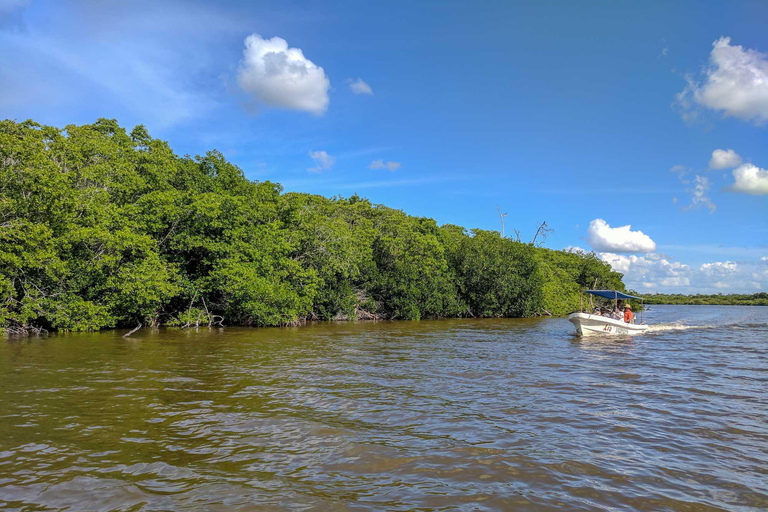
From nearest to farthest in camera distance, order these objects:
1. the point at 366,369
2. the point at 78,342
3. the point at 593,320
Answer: the point at 366,369, the point at 78,342, the point at 593,320

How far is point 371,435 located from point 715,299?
521 feet

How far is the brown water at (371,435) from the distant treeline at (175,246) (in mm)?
7537

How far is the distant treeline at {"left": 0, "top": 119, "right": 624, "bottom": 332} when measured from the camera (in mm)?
20094

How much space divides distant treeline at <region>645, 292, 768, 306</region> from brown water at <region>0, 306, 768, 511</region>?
128 metres

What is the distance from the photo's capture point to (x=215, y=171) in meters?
31.2

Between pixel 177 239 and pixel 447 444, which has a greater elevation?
pixel 177 239

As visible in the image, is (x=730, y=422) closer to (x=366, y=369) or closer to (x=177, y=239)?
(x=366, y=369)

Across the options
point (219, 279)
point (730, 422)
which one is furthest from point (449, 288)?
point (730, 422)

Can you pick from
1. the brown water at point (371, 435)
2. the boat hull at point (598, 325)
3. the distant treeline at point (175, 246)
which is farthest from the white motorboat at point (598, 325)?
the distant treeline at point (175, 246)

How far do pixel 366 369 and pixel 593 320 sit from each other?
55.6ft

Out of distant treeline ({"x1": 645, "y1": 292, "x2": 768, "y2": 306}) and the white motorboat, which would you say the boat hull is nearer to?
the white motorboat

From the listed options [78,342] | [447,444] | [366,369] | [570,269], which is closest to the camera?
[447,444]

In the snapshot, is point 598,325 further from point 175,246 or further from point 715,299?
point 715,299

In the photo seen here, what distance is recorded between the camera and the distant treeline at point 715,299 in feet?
402
